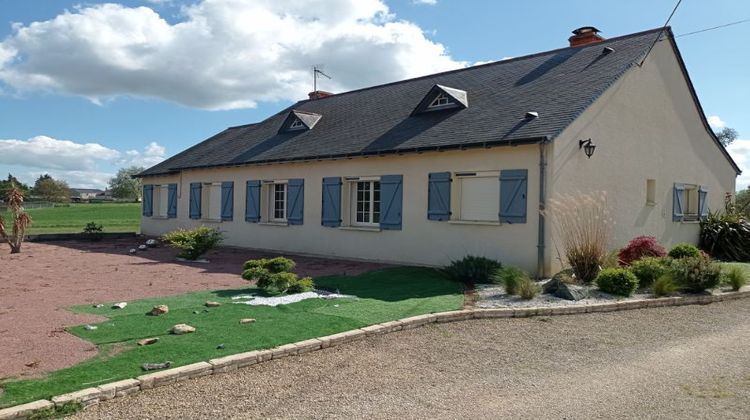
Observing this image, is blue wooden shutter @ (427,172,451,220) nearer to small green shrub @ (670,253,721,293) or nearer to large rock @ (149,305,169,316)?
small green shrub @ (670,253,721,293)

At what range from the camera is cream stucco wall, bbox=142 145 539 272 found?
36.7 feet

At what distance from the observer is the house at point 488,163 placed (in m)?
11.3

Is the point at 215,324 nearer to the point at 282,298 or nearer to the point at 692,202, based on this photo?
the point at 282,298

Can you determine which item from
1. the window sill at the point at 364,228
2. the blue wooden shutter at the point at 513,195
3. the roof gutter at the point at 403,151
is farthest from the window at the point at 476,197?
the window sill at the point at 364,228

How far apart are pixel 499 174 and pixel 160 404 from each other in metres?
8.62

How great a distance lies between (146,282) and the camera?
10.2 metres

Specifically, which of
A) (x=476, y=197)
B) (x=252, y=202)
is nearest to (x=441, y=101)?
(x=476, y=197)

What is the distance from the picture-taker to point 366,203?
14.4 metres

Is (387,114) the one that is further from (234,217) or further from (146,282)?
(146,282)

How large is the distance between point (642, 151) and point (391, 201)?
20.3 ft

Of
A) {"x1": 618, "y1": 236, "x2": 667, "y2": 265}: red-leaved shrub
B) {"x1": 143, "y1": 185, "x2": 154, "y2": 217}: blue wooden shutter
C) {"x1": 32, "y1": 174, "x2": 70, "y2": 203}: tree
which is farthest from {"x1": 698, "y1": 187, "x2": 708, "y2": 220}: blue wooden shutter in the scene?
{"x1": 32, "y1": 174, "x2": 70, "y2": 203}: tree

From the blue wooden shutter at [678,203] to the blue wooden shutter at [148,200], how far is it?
18771mm

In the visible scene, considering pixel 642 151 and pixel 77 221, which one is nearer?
pixel 642 151

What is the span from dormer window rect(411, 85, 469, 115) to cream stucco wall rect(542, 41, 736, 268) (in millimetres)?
3469
